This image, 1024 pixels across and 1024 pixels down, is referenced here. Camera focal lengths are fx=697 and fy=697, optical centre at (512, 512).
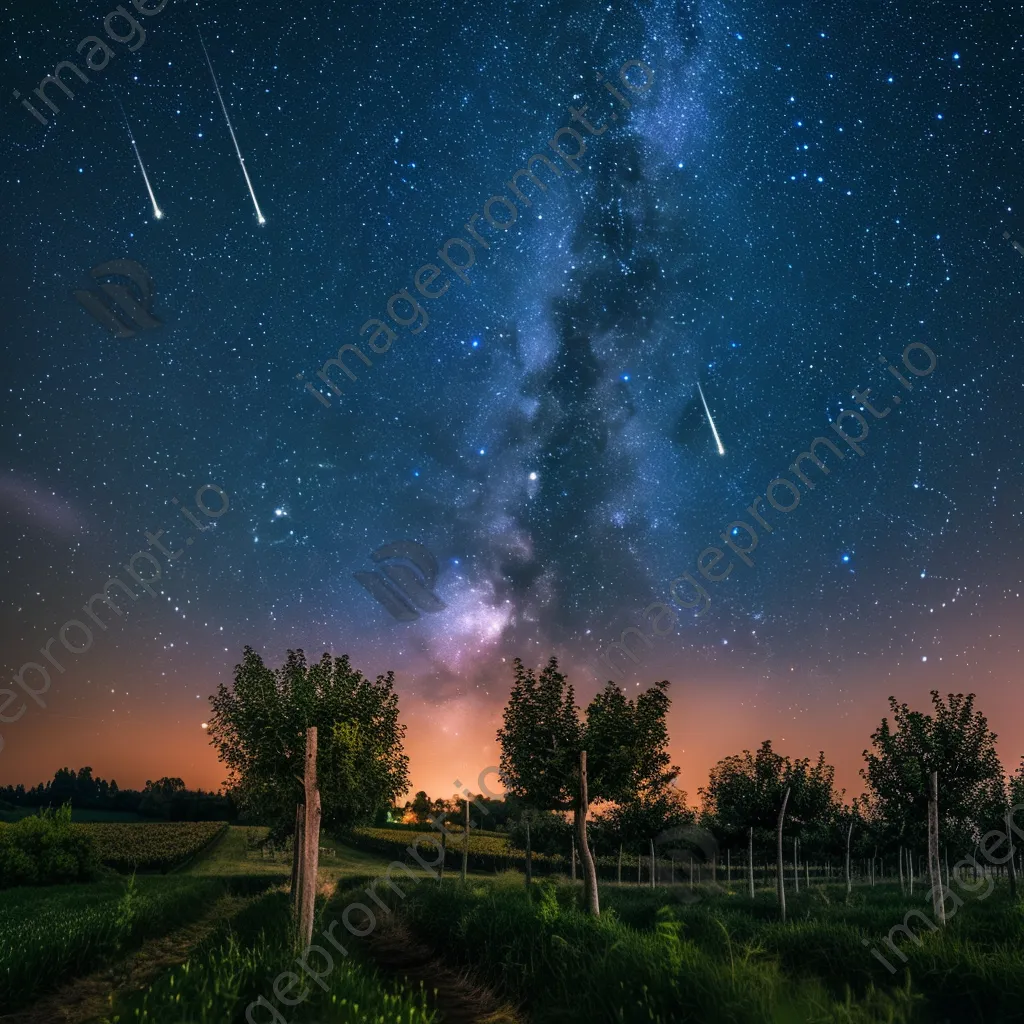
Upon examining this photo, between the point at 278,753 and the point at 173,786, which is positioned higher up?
the point at 278,753

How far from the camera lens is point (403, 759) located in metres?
30.7

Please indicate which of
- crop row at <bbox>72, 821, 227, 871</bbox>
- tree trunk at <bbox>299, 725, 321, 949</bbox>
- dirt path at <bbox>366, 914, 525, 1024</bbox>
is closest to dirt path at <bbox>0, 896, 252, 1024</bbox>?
tree trunk at <bbox>299, 725, 321, 949</bbox>

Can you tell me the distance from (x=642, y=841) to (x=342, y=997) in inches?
1553

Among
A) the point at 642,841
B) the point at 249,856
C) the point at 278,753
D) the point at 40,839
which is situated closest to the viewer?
the point at 278,753

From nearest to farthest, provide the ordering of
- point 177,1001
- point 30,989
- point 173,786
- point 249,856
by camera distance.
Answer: point 177,1001 < point 30,989 < point 249,856 < point 173,786

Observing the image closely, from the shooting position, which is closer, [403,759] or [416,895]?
[416,895]

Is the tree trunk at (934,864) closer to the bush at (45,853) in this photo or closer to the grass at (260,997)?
the grass at (260,997)

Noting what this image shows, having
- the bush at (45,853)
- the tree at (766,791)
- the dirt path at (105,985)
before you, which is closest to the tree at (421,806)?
the bush at (45,853)

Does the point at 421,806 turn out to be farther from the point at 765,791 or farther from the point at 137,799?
the point at 765,791

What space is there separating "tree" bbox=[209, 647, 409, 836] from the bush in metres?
12.3

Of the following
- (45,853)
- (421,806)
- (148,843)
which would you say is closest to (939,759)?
(45,853)

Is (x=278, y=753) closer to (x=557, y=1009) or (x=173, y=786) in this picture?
(x=557, y=1009)

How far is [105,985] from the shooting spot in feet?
42.2

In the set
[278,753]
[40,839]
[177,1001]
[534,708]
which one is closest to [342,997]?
[177,1001]
